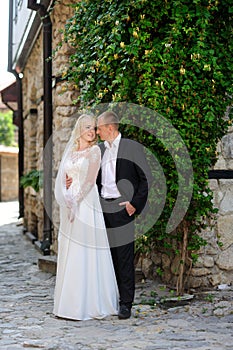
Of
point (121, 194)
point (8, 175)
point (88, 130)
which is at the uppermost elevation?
point (88, 130)

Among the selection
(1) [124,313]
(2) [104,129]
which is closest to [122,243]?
(1) [124,313]

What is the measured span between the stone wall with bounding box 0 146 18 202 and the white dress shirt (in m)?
18.1

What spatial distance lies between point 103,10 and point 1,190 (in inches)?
710

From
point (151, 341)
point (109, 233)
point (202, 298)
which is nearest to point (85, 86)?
point (109, 233)

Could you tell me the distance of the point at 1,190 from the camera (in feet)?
74.9

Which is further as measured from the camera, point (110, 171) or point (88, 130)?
point (110, 171)

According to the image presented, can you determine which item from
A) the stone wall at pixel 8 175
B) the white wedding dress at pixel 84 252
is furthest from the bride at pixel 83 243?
the stone wall at pixel 8 175

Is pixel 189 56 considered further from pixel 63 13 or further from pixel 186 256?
pixel 63 13

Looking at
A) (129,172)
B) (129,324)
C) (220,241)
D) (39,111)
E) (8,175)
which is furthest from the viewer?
(8,175)

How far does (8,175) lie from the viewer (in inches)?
900

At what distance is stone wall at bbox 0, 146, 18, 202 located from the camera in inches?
897

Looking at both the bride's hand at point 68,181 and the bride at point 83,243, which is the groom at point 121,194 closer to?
the bride at point 83,243

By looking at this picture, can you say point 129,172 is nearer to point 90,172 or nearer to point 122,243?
point 90,172

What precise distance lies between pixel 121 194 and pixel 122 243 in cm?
41
